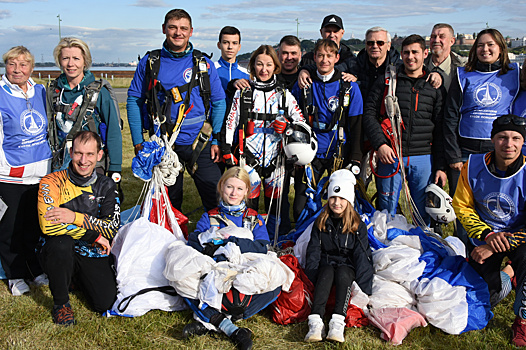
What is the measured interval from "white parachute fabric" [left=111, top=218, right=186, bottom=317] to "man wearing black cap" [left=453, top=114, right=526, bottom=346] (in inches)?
95.3

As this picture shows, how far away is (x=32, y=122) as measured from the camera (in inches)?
147

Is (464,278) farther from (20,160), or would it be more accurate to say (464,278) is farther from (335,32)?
(20,160)

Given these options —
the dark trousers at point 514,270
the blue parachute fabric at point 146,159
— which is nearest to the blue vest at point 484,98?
the dark trousers at point 514,270

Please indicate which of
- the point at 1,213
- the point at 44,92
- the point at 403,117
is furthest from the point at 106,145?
the point at 403,117

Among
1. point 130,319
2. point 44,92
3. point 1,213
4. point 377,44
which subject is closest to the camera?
point 130,319

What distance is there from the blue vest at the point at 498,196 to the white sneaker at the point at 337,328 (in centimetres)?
145

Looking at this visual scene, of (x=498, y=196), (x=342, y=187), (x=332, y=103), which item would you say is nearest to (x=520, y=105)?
(x=498, y=196)

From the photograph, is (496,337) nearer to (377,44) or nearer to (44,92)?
(377,44)

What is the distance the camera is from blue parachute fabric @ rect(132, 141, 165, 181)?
4008mm

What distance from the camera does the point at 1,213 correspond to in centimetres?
367

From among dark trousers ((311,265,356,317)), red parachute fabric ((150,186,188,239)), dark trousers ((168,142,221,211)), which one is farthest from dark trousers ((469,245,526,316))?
red parachute fabric ((150,186,188,239))

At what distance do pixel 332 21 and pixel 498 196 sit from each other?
9.71 feet

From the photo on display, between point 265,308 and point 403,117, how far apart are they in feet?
7.44

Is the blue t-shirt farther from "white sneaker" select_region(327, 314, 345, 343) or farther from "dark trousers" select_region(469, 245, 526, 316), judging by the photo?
"dark trousers" select_region(469, 245, 526, 316)
